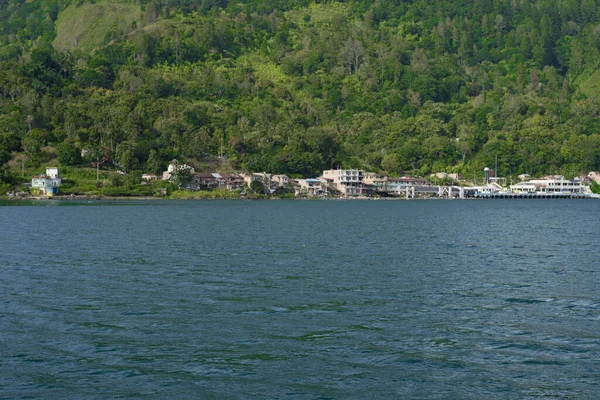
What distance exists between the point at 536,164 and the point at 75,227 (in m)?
162

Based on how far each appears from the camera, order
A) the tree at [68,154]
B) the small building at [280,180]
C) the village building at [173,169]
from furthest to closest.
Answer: the small building at [280,180] < the village building at [173,169] < the tree at [68,154]

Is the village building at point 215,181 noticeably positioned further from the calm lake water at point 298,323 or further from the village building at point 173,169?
the calm lake water at point 298,323

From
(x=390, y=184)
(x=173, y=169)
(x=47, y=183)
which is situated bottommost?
(x=390, y=184)

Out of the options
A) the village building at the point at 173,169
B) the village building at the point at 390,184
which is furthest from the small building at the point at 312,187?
the village building at the point at 173,169

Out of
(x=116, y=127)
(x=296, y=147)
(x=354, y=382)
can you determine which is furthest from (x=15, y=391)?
(x=296, y=147)

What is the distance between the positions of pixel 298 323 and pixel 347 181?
147 meters

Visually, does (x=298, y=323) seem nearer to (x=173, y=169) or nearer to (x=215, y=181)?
(x=173, y=169)

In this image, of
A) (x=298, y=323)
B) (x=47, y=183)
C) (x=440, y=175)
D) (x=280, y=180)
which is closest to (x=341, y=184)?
(x=280, y=180)

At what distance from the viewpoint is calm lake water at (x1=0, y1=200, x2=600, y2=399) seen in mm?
17172

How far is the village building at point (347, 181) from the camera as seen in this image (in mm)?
169125

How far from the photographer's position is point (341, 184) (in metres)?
169

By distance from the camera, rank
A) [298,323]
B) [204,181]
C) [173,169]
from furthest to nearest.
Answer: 1. [204,181]
2. [173,169]
3. [298,323]

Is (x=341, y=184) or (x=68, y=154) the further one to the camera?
(x=341, y=184)

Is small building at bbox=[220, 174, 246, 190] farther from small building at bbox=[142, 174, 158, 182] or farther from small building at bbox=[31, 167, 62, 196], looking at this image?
small building at bbox=[31, 167, 62, 196]
